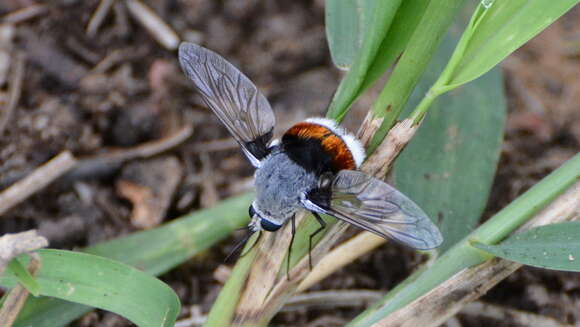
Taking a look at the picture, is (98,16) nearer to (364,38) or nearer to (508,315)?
(364,38)

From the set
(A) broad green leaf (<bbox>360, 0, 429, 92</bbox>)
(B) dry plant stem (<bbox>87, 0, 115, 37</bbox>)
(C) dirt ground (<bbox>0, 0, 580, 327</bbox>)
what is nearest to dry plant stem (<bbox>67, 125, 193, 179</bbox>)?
(C) dirt ground (<bbox>0, 0, 580, 327</bbox>)

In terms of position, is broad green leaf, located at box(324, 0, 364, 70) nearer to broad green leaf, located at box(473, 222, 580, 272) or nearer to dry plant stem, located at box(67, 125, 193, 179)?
broad green leaf, located at box(473, 222, 580, 272)

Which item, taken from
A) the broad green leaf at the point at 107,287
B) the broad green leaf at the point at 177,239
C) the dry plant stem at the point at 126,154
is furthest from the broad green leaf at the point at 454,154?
the dry plant stem at the point at 126,154

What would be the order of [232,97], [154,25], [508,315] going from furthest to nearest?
[154,25], [508,315], [232,97]

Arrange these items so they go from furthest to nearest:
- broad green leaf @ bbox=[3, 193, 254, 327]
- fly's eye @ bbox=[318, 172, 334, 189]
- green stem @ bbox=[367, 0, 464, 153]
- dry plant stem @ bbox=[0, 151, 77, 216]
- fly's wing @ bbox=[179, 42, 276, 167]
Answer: dry plant stem @ bbox=[0, 151, 77, 216] < broad green leaf @ bbox=[3, 193, 254, 327] < fly's wing @ bbox=[179, 42, 276, 167] < fly's eye @ bbox=[318, 172, 334, 189] < green stem @ bbox=[367, 0, 464, 153]

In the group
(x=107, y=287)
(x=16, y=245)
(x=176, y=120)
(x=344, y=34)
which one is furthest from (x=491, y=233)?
(x=176, y=120)

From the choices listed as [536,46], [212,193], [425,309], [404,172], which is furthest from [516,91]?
[425,309]
